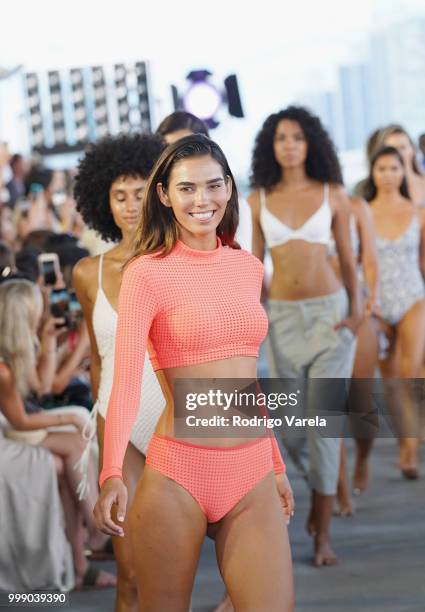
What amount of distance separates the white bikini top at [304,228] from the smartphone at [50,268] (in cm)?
103

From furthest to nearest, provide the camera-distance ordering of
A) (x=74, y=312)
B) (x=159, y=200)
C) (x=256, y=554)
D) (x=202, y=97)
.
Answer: (x=202, y=97)
(x=74, y=312)
(x=159, y=200)
(x=256, y=554)

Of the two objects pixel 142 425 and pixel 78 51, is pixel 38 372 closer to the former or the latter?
pixel 142 425

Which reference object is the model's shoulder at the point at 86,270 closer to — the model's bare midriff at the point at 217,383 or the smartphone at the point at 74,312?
the model's bare midriff at the point at 217,383

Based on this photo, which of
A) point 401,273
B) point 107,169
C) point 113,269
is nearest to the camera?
point 113,269

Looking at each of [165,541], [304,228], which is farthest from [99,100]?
[165,541]

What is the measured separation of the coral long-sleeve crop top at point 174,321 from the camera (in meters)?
2.37

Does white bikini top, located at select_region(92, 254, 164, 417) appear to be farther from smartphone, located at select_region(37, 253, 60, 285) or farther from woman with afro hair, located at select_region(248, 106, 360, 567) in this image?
smartphone, located at select_region(37, 253, 60, 285)

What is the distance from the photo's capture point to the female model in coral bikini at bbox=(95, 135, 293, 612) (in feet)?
7.80

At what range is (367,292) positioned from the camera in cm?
573

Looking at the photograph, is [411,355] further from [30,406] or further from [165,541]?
[165,541]

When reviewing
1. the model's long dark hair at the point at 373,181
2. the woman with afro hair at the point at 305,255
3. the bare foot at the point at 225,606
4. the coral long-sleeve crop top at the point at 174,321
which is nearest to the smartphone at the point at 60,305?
the woman with afro hair at the point at 305,255

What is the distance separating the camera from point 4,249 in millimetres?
5223

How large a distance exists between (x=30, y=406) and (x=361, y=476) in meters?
1.79

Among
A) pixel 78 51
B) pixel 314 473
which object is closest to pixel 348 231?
pixel 314 473
